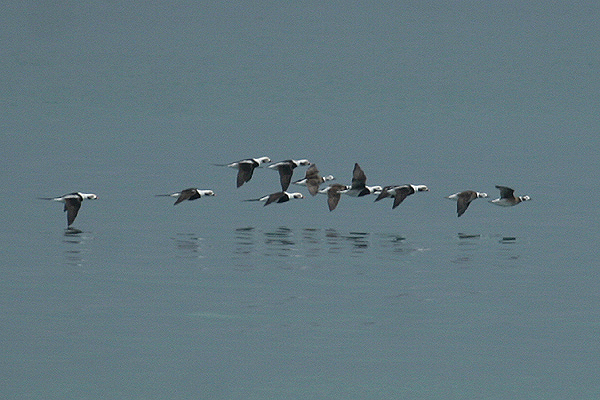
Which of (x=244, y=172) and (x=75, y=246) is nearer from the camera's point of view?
(x=75, y=246)

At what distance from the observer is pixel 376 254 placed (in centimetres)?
3947

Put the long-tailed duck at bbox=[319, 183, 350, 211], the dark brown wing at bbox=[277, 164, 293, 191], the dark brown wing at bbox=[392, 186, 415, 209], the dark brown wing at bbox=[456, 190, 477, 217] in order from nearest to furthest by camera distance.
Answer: the long-tailed duck at bbox=[319, 183, 350, 211]
the dark brown wing at bbox=[456, 190, 477, 217]
the dark brown wing at bbox=[392, 186, 415, 209]
the dark brown wing at bbox=[277, 164, 293, 191]

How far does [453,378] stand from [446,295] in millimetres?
6834

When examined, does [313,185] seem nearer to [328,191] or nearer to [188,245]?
[328,191]

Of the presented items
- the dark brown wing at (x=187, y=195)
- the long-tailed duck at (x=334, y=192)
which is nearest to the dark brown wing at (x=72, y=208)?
the dark brown wing at (x=187, y=195)

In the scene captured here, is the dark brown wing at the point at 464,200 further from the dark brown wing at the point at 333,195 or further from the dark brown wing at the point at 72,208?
the dark brown wing at the point at 72,208

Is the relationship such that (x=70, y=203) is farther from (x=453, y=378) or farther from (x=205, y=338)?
(x=453, y=378)

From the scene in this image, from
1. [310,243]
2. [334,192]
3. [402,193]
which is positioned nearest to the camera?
[310,243]

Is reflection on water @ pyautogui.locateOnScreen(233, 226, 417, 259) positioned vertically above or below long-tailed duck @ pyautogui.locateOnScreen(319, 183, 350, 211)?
below

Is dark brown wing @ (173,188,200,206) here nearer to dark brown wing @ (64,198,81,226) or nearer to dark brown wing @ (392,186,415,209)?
dark brown wing @ (64,198,81,226)

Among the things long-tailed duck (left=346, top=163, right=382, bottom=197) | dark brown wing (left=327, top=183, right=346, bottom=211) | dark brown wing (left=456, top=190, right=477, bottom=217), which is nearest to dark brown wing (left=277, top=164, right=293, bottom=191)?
dark brown wing (left=327, top=183, right=346, bottom=211)

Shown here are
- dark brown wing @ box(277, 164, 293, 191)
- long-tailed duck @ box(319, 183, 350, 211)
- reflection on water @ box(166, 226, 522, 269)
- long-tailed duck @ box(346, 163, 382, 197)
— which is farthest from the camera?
dark brown wing @ box(277, 164, 293, 191)

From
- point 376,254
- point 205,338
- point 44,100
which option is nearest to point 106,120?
point 44,100

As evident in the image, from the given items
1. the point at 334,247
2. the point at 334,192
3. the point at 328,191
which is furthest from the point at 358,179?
the point at 334,247
